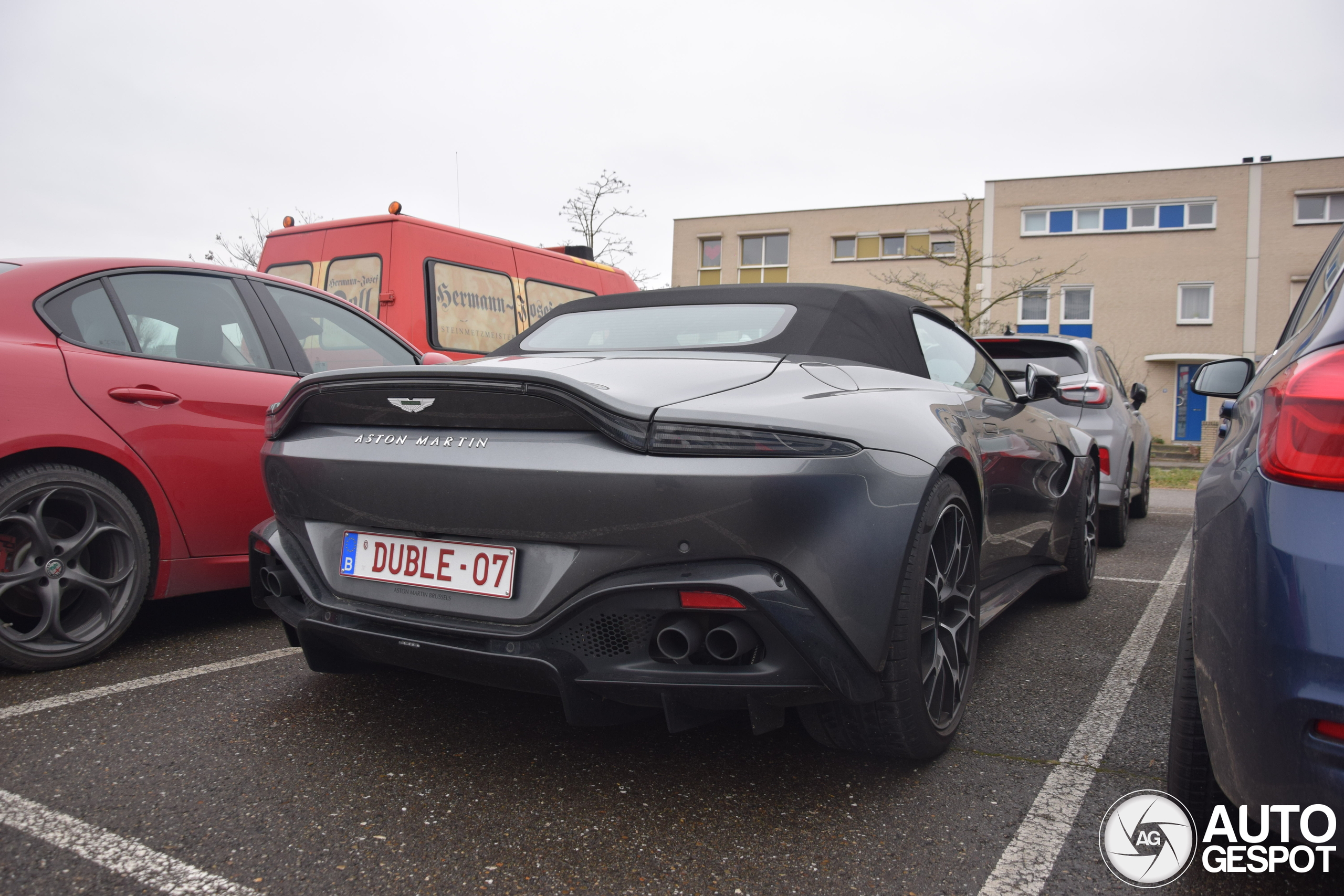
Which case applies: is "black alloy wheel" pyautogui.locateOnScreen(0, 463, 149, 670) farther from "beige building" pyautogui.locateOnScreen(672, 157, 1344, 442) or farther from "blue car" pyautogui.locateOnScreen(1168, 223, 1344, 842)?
"beige building" pyautogui.locateOnScreen(672, 157, 1344, 442)

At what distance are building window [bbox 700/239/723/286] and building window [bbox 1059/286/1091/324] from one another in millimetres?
12411

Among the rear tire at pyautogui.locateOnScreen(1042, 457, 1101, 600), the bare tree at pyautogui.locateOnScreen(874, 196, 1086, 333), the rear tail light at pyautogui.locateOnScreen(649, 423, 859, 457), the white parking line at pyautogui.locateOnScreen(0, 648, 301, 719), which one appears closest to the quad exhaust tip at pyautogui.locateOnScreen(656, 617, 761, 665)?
the rear tail light at pyautogui.locateOnScreen(649, 423, 859, 457)

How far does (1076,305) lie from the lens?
102 ft

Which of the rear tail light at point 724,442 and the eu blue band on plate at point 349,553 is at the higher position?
the rear tail light at point 724,442

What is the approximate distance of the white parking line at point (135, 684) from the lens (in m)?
2.71

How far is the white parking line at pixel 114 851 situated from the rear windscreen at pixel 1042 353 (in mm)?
5839

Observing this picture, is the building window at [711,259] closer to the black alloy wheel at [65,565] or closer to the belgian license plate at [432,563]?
the black alloy wheel at [65,565]

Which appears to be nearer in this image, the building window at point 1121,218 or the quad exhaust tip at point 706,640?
the quad exhaust tip at point 706,640

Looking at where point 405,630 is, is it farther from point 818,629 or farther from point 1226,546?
point 1226,546

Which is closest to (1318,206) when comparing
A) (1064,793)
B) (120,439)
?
(1064,793)

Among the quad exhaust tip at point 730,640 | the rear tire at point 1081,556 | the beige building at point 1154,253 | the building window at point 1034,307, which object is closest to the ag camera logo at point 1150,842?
the quad exhaust tip at point 730,640

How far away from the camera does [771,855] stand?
77.0 inches

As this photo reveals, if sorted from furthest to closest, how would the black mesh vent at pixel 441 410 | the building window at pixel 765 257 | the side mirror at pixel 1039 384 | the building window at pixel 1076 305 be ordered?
1. the building window at pixel 765 257
2. the building window at pixel 1076 305
3. the side mirror at pixel 1039 384
4. the black mesh vent at pixel 441 410

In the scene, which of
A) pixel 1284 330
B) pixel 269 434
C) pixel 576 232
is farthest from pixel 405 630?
pixel 576 232
